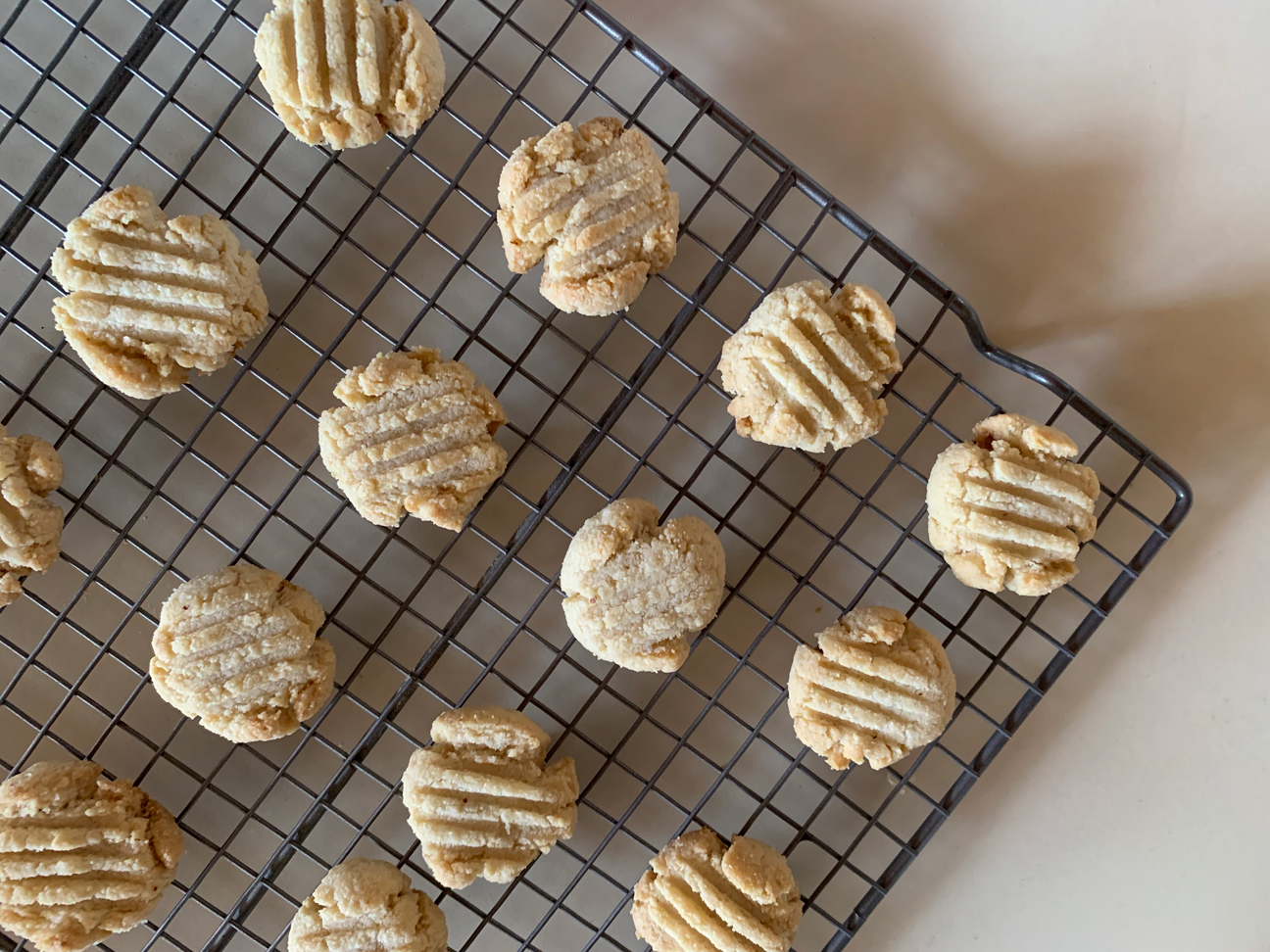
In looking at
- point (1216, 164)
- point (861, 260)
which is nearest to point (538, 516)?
point (861, 260)

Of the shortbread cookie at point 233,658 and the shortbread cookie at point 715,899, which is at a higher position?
the shortbread cookie at point 715,899

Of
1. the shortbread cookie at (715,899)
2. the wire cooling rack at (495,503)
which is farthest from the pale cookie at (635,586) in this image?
the shortbread cookie at (715,899)

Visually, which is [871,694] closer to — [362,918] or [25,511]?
[362,918]

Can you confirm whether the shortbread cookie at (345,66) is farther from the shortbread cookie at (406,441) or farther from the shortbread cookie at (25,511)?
the shortbread cookie at (25,511)

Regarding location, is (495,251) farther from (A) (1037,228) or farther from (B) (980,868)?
(B) (980,868)

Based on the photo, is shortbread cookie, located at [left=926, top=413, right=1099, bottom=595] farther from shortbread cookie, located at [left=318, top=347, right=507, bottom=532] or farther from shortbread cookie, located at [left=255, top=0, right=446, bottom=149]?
shortbread cookie, located at [left=255, top=0, right=446, bottom=149]

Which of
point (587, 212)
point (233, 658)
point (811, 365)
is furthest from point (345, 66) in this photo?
point (233, 658)
